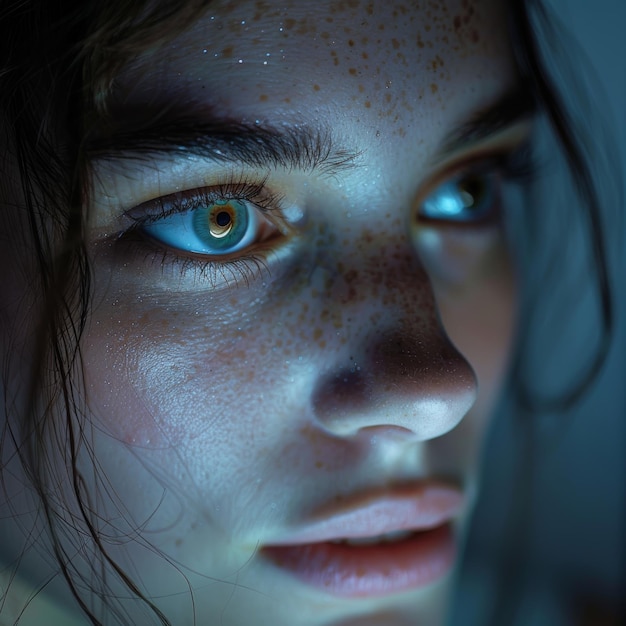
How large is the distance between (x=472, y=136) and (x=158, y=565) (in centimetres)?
41

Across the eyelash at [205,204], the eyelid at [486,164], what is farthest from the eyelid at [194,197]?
the eyelid at [486,164]

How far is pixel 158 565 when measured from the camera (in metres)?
0.56

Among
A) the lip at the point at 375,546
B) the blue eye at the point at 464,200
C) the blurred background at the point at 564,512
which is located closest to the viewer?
the lip at the point at 375,546

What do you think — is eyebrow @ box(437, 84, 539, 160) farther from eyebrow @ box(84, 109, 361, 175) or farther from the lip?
the lip

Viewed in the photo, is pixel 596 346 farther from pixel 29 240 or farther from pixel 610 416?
pixel 29 240

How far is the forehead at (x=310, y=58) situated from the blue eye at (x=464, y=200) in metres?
0.14

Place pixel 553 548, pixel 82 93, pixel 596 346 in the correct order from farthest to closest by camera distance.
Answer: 1. pixel 553 548
2. pixel 596 346
3. pixel 82 93

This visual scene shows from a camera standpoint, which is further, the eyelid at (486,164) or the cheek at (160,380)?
the eyelid at (486,164)

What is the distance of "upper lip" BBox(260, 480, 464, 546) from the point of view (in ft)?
1.86

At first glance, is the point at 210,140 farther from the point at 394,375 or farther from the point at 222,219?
the point at 394,375

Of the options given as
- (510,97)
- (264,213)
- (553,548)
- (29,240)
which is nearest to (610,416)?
(553,548)

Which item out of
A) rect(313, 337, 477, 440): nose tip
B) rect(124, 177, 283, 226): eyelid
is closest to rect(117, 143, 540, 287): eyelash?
rect(124, 177, 283, 226): eyelid

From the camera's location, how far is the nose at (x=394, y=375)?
0.54 metres

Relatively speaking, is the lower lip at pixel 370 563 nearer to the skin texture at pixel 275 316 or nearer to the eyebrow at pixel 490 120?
the skin texture at pixel 275 316
